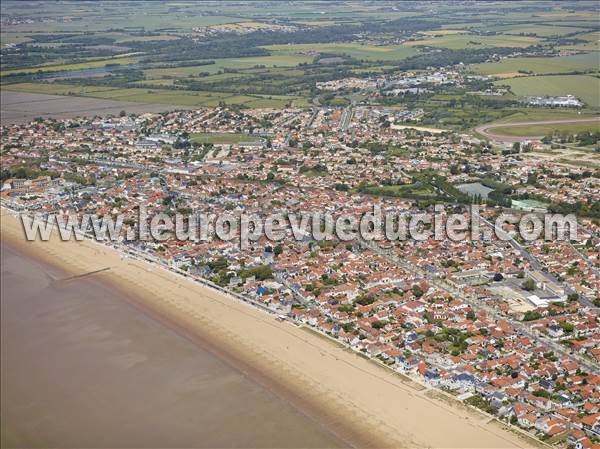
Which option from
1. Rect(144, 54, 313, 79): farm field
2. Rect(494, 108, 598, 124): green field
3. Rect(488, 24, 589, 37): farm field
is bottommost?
Rect(494, 108, 598, 124): green field

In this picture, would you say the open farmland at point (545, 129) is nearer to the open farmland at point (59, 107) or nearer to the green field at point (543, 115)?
the green field at point (543, 115)

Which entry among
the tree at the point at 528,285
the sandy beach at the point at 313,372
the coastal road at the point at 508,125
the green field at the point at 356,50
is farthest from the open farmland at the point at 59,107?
the tree at the point at 528,285

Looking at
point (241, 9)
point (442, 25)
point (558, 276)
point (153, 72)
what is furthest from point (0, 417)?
point (241, 9)

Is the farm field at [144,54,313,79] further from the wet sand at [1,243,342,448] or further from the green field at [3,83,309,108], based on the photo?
the wet sand at [1,243,342,448]

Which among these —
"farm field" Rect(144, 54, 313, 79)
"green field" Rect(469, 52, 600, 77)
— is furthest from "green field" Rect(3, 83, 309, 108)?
"green field" Rect(469, 52, 600, 77)

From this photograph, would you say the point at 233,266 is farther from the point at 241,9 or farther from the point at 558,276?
the point at 241,9

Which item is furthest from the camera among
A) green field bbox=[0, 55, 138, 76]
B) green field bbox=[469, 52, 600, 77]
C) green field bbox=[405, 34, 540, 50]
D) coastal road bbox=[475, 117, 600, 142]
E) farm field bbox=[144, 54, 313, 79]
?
green field bbox=[405, 34, 540, 50]

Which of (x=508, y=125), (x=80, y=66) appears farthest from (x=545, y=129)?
(x=80, y=66)
